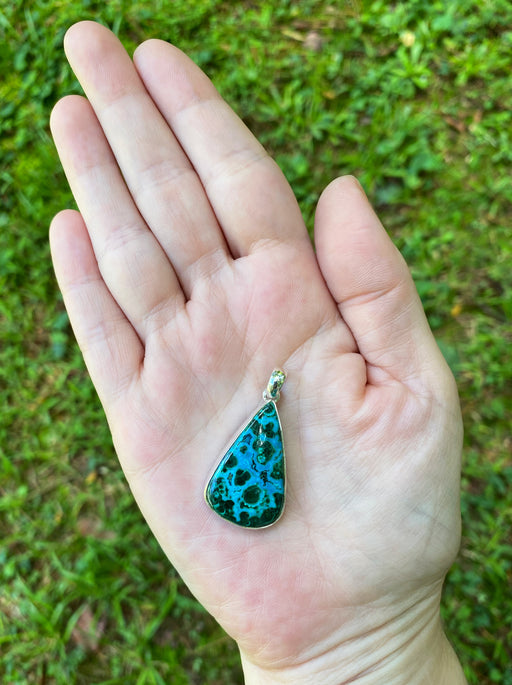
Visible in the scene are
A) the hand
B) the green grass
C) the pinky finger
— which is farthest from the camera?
the green grass

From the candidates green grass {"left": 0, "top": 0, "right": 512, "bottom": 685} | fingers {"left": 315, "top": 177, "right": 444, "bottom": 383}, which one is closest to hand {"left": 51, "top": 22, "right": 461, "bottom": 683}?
fingers {"left": 315, "top": 177, "right": 444, "bottom": 383}

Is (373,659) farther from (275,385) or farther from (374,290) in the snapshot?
(374,290)

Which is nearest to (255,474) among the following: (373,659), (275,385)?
(275,385)

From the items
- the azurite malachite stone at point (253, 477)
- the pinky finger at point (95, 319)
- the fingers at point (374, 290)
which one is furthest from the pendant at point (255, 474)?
the pinky finger at point (95, 319)

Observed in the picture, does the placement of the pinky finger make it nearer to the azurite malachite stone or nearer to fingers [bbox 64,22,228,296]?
fingers [bbox 64,22,228,296]

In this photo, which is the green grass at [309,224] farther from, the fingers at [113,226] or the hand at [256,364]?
the fingers at [113,226]

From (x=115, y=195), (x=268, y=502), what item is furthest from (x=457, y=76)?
(x=268, y=502)
